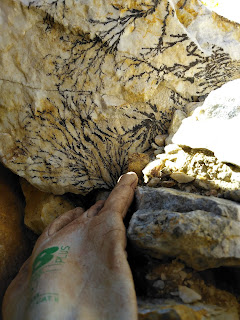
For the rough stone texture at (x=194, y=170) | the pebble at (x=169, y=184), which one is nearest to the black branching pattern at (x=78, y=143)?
the rough stone texture at (x=194, y=170)

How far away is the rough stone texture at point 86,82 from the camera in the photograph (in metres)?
1.89

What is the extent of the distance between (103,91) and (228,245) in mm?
1378

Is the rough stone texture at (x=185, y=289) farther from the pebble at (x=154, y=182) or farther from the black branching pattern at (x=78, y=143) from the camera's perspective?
the black branching pattern at (x=78, y=143)

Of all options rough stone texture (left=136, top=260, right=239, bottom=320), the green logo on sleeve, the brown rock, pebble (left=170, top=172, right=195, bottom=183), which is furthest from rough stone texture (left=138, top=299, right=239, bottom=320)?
the brown rock

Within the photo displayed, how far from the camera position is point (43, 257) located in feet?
4.24

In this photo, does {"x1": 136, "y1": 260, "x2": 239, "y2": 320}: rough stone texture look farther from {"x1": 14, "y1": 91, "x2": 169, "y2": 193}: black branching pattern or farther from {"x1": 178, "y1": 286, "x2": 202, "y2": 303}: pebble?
{"x1": 14, "y1": 91, "x2": 169, "y2": 193}: black branching pattern

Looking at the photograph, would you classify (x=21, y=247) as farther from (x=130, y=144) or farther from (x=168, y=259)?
(x=168, y=259)

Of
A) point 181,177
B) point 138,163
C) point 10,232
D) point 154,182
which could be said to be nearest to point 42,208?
point 10,232

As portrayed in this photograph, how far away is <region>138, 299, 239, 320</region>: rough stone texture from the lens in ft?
3.41

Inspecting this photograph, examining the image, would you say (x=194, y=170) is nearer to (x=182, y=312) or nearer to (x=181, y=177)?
(x=181, y=177)

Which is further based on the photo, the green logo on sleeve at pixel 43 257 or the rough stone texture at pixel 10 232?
the rough stone texture at pixel 10 232

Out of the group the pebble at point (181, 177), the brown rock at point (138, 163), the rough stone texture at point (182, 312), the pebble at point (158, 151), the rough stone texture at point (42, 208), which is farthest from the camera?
the rough stone texture at point (42, 208)

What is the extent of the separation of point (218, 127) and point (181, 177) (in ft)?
1.21

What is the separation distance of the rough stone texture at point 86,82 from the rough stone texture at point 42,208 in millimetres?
164
